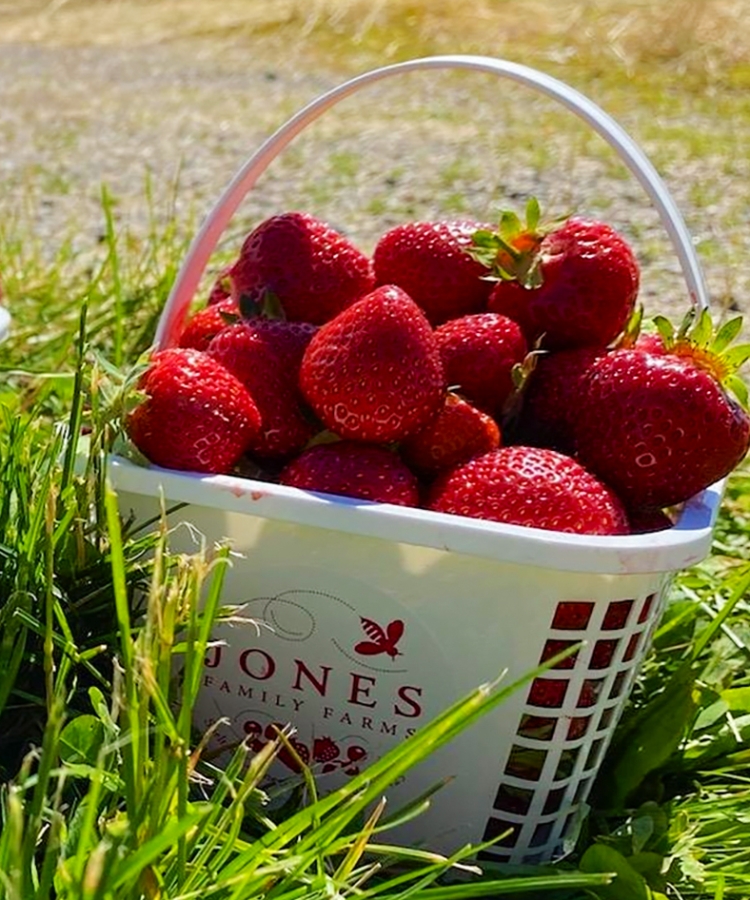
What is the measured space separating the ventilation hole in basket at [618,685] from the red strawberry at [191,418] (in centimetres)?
36

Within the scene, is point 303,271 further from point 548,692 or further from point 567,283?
point 548,692

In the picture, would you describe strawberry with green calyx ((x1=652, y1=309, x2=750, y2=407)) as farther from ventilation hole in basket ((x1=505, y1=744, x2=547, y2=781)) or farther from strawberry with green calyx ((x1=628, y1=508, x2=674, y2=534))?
ventilation hole in basket ((x1=505, y1=744, x2=547, y2=781))

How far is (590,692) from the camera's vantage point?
975 millimetres

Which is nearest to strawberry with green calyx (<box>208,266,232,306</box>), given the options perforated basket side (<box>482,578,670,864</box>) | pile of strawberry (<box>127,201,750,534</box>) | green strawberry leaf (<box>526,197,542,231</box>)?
pile of strawberry (<box>127,201,750,534</box>)

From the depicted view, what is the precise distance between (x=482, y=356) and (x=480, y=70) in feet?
0.87

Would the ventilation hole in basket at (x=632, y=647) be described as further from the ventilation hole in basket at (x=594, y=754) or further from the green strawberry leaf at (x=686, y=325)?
the green strawberry leaf at (x=686, y=325)

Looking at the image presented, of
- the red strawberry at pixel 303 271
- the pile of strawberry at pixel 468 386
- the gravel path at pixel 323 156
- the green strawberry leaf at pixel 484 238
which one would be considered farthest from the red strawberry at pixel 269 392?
the gravel path at pixel 323 156

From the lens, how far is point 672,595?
132 centimetres

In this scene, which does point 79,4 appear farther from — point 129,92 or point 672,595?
point 672,595

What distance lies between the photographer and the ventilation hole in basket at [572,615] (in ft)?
3.05

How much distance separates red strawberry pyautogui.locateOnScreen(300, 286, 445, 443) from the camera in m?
0.99

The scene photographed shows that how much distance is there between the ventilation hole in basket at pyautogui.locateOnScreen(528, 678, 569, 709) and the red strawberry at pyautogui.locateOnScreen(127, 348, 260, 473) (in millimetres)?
303

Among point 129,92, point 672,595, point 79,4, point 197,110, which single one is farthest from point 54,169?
point 79,4

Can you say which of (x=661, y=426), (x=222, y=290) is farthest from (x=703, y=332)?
(x=222, y=290)
